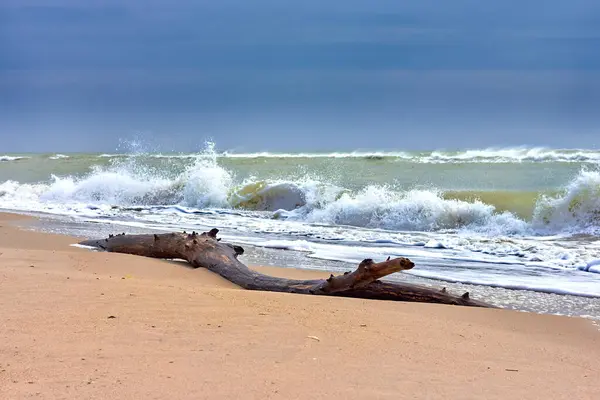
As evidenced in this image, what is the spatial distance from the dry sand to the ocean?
5.57 ft

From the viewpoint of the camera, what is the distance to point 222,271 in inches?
263

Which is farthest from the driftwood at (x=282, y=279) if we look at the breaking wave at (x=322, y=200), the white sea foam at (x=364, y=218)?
the breaking wave at (x=322, y=200)

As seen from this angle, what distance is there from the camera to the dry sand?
2848 mm

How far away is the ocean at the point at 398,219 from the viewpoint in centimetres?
765

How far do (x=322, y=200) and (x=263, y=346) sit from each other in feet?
41.2

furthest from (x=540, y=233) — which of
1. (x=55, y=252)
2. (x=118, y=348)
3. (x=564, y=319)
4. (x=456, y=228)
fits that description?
(x=118, y=348)

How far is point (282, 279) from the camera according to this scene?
607 centimetres

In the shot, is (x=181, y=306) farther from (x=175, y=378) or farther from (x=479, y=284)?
(x=479, y=284)

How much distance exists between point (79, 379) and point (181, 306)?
1520 millimetres

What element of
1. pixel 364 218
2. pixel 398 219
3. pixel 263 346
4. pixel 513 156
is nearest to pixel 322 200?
pixel 364 218

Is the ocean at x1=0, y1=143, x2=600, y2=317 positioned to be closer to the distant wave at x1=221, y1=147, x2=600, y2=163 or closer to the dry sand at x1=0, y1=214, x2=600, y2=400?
the dry sand at x1=0, y1=214, x2=600, y2=400

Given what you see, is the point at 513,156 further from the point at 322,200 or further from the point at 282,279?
the point at 282,279

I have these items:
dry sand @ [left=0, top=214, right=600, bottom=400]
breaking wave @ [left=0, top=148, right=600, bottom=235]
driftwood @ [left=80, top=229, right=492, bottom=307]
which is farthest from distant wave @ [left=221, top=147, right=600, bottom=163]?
dry sand @ [left=0, top=214, right=600, bottom=400]

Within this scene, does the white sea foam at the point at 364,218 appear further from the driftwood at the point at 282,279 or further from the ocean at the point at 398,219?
the driftwood at the point at 282,279
